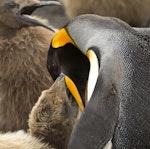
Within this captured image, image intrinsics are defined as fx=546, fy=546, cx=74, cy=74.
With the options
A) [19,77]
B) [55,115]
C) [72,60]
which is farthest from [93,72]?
[19,77]

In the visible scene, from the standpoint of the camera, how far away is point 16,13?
1.75 metres

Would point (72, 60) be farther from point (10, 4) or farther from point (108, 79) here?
point (10, 4)

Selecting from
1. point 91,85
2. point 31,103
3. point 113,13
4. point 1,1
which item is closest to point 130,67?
point 91,85

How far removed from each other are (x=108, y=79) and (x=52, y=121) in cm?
46

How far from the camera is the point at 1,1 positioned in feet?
5.70

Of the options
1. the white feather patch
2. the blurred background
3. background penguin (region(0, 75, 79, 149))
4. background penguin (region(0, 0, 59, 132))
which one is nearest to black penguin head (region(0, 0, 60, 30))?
background penguin (region(0, 0, 59, 132))

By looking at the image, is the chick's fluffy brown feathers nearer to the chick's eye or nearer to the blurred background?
the chick's eye

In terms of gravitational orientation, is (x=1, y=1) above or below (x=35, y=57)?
above

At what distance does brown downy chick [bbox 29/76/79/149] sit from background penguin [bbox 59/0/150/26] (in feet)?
3.95

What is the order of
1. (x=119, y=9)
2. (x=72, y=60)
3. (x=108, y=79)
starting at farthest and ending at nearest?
(x=119, y=9), (x=72, y=60), (x=108, y=79)

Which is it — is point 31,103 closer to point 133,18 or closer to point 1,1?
point 1,1

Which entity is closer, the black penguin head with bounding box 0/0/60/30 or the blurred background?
the black penguin head with bounding box 0/0/60/30

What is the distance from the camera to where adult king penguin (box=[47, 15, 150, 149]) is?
0.92 metres

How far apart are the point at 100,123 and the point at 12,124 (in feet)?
2.55
